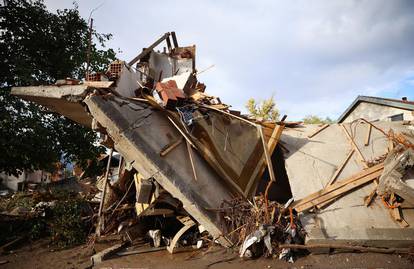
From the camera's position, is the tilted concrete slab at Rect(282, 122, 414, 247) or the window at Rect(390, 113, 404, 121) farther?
the window at Rect(390, 113, 404, 121)

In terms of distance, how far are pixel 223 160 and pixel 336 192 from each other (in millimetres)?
2509

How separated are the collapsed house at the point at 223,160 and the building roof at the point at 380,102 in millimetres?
9821

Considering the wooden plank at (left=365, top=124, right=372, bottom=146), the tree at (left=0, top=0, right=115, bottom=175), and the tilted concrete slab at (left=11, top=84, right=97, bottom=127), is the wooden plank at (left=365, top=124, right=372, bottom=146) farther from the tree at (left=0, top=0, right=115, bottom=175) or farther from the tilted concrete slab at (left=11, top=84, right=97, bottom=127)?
the tree at (left=0, top=0, right=115, bottom=175)

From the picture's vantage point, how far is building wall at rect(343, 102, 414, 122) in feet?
46.8

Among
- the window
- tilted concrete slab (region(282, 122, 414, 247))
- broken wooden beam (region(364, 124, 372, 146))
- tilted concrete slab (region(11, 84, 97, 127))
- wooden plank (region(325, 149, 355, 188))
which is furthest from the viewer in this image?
the window

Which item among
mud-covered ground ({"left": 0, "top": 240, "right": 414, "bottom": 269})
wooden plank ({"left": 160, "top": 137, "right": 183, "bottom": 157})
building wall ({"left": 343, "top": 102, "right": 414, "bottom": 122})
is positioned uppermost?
building wall ({"left": 343, "top": 102, "right": 414, "bottom": 122})

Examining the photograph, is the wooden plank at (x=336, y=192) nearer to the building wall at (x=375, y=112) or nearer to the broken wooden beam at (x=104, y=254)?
the broken wooden beam at (x=104, y=254)

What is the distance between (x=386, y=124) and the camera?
6.98m

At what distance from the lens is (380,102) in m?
15.4

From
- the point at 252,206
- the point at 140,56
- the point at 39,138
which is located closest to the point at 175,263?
the point at 252,206

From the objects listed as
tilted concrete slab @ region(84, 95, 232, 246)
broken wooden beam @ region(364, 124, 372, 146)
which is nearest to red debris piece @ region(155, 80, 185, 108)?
tilted concrete slab @ region(84, 95, 232, 246)

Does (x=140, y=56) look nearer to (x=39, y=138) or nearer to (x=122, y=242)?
(x=39, y=138)

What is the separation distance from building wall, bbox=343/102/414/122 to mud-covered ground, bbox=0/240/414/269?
539 inches

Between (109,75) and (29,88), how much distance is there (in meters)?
1.77
